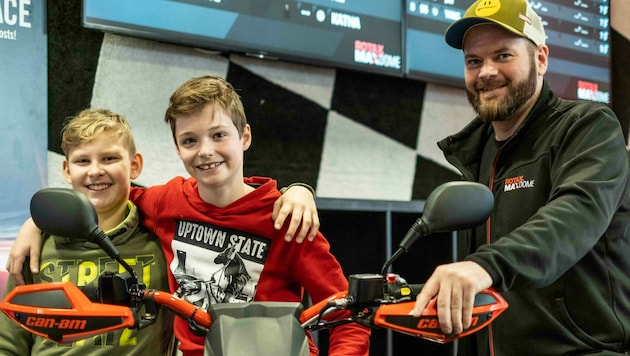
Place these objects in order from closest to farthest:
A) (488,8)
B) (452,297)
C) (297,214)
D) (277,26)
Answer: (452,297) → (297,214) → (488,8) → (277,26)

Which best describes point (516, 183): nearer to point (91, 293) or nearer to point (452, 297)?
point (452, 297)

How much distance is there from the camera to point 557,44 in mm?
Result: 4582

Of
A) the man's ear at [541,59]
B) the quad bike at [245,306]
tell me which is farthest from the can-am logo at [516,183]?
the quad bike at [245,306]

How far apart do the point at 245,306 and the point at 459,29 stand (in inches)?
48.8

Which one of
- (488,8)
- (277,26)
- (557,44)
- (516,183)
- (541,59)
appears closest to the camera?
(516,183)

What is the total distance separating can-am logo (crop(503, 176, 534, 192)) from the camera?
6.22 feet

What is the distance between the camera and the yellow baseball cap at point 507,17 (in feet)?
6.61

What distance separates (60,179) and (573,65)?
330 centimetres

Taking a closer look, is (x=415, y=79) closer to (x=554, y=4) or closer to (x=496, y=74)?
(x=554, y=4)

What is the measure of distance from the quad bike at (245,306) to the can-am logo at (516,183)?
726mm

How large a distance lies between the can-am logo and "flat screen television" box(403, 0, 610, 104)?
6.55ft

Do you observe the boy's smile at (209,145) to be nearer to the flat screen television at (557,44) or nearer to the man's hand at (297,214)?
the man's hand at (297,214)

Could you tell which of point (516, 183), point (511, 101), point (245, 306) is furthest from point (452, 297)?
point (511, 101)

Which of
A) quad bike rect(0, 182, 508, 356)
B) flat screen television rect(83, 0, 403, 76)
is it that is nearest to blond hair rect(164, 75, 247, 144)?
quad bike rect(0, 182, 508, 356)
